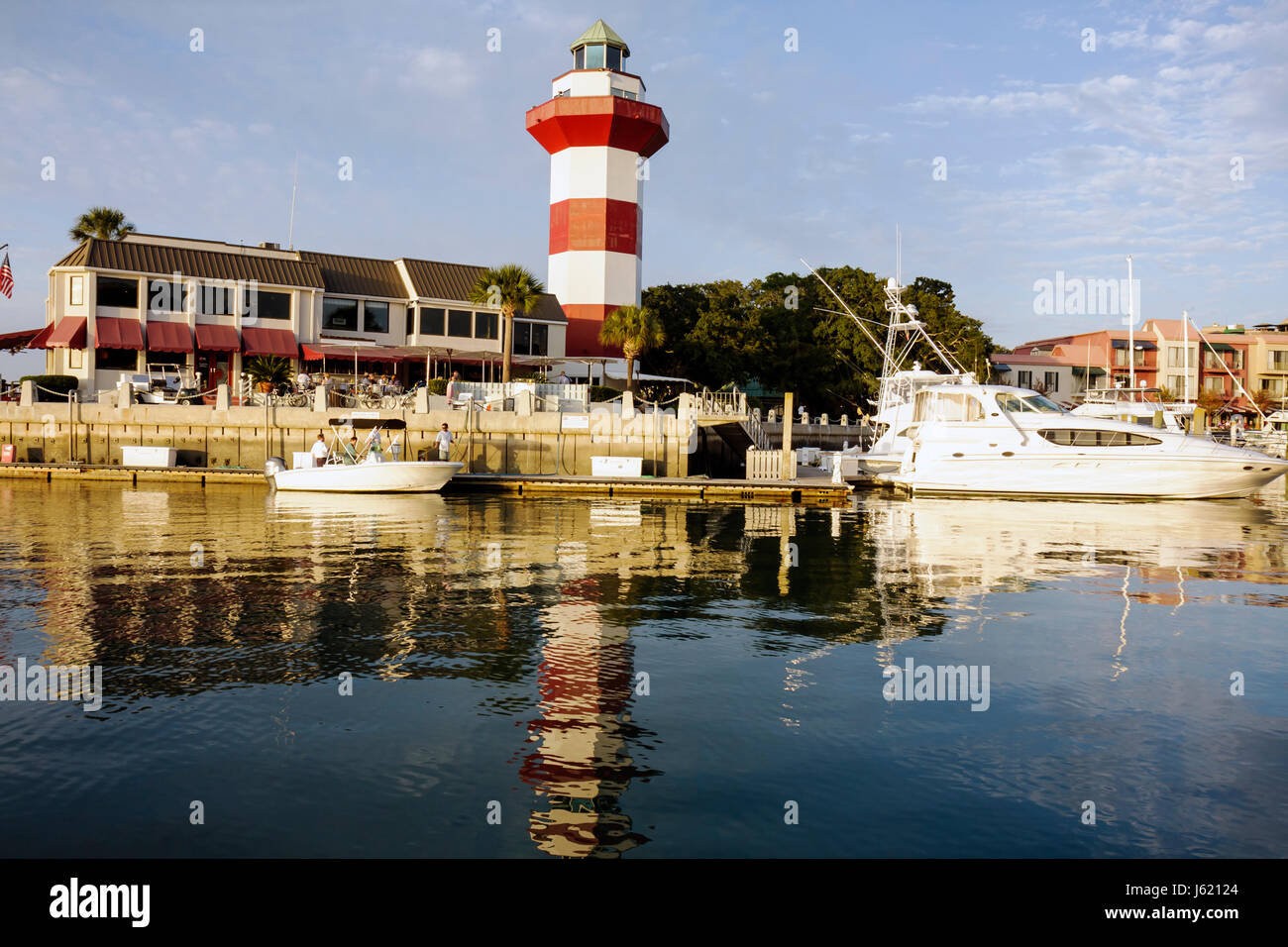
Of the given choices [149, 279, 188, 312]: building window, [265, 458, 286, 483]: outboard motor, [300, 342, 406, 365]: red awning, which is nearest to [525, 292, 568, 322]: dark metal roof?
[300, 342, 406, 365]: red awning

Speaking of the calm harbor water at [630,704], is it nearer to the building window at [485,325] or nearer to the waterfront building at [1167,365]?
the building window at [485,325]

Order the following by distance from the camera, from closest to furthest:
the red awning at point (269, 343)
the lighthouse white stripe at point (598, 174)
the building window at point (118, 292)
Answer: the building window at point (118, 292) → the red awning at point (269, 343) → the lighthouse white stripe at point (598, 174)

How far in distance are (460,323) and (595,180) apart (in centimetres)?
1106

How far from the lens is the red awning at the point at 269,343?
4462 cm

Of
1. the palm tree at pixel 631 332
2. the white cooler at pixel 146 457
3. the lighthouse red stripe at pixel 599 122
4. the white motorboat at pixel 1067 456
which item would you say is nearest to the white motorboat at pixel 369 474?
the white cooler at pixel 146 457

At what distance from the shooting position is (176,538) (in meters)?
22.3

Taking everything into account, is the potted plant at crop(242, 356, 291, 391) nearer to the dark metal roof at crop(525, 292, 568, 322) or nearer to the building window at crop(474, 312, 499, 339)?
the building window at crop(474, 312, 499, 339)

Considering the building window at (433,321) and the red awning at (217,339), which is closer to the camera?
the red awning at (217,339)

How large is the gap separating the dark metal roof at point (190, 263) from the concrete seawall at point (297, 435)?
26.0 feet

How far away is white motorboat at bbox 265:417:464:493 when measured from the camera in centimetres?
3247

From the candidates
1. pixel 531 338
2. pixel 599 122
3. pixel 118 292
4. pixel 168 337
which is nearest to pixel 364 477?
pixel 168 337

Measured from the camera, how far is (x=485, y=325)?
5128cm

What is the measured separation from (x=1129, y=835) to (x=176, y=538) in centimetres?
2105
